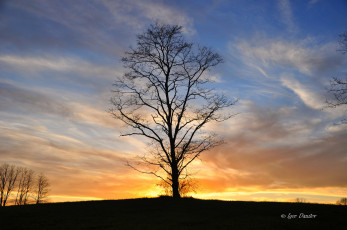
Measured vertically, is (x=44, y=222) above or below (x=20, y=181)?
below

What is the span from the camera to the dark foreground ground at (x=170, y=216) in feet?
46.2

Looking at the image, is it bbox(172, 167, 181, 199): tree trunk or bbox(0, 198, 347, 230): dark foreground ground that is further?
bbox(172, 167, 181, 199): tree trunk

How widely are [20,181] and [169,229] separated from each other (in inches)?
2565

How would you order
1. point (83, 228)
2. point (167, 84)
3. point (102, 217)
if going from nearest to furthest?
point (83, 228) → point (102, 217) → point (167, 84)

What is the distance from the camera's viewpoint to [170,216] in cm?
1681

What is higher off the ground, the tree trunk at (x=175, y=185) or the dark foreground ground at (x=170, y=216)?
the tree trunk at (x=175, y=185)

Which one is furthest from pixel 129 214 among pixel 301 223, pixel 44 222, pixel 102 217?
pixel 301 223

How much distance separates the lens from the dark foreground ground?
14078mm

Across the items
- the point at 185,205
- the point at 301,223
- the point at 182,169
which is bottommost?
the point at 301,223

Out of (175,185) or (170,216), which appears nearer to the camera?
(170,216)

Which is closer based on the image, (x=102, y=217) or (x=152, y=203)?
(x=102, y=217)

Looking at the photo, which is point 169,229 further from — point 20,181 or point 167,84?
point 20,181

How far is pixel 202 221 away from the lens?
15.2 m

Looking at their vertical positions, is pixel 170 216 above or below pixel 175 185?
below
